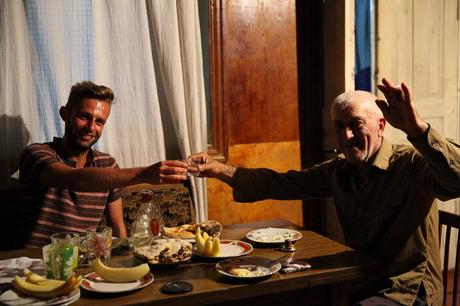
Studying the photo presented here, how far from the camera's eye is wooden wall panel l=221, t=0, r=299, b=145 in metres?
3.29

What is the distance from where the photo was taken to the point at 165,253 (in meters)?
1.72

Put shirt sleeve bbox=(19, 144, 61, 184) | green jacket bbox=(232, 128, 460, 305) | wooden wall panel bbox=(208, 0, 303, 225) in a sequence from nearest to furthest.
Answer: green jacket bbox=(232, 128, 460, 305), shirt sleeve bbox=(19, 144, 61, 184), wooden wall panel bbox=(208, 0, 303, 225)

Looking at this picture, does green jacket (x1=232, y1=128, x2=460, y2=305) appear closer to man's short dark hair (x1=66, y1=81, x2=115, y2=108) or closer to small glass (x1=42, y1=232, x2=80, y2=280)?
small glass (x1=42, y1=232, x2=80, y2=280)

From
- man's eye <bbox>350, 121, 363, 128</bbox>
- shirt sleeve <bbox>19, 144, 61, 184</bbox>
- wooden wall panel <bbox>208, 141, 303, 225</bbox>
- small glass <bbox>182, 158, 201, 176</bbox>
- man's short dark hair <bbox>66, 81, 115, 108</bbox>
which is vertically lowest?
wooden wall panel <bbox>208, 141, 303, 225</bbox>

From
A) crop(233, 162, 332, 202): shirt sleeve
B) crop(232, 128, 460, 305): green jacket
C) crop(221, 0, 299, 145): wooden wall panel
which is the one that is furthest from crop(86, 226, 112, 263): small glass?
crop(221, 0, 299, 145): wooden wall panel

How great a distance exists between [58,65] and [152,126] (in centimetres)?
64

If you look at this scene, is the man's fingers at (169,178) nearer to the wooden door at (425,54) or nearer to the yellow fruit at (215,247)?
the yellow fruit at (215,247)

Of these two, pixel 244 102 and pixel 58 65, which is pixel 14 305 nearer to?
pixel 58 65

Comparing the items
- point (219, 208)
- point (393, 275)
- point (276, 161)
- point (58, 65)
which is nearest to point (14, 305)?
point (393, 275)

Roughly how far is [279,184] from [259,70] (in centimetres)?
128

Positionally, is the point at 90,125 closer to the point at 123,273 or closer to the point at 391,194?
the point at 123,273

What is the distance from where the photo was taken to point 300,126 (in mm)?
3588

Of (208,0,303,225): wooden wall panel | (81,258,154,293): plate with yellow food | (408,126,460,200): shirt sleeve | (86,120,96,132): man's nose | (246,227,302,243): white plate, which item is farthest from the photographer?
(208,0,303,225): wooden wall panel

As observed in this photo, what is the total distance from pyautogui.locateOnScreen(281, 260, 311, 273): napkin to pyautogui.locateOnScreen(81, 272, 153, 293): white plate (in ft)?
1.46
